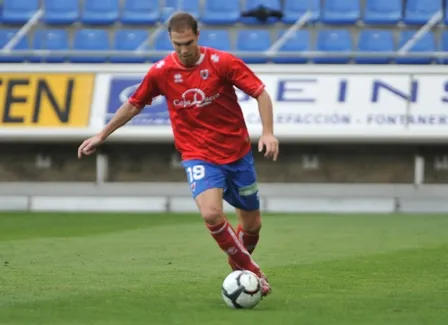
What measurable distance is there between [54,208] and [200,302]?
12.9 meters

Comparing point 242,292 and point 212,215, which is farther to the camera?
point 212,215

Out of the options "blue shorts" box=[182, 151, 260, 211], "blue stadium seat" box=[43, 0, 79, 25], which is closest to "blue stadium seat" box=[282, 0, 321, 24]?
"blue stadium seat" box=[43, 0, 79, 25]

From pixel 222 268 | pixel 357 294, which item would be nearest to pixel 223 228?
pixel 357 294

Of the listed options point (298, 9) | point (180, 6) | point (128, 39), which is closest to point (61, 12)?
point (128, 39)

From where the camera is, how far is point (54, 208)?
20.5 metres

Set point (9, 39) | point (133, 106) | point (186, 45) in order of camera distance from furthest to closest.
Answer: point (9, 39) → point (133, 106) → point (186, 45)

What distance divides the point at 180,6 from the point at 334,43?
3.02 meters

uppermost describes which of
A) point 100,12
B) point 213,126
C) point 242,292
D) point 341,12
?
point 213,126

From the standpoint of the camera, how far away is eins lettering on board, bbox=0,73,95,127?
832 inches

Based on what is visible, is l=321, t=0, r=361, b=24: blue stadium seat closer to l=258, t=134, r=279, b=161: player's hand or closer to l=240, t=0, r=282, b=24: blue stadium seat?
l=240, t=0, r=282, b=24: blue stadium seat

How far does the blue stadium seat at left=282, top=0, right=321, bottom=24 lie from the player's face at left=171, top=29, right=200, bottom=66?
46.0ft

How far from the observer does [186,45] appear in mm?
7875

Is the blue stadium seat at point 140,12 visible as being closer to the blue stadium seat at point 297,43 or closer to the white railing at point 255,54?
the white railing at point 255,54

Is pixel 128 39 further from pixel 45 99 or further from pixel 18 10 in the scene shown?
pixel 18 10
